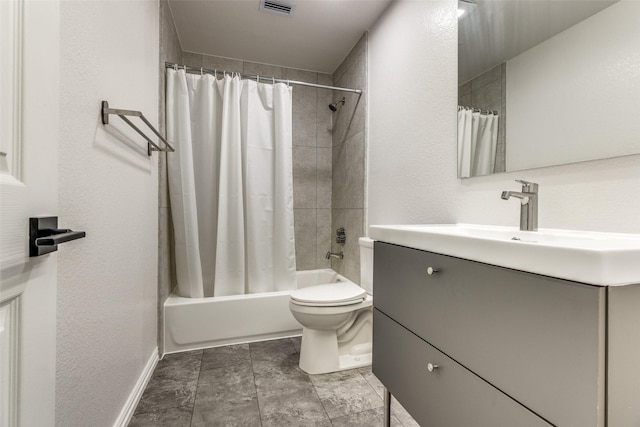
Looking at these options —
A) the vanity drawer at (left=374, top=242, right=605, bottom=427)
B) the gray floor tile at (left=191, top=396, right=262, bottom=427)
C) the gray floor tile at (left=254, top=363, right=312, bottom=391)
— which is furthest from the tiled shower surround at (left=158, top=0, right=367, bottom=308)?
the vanity drawer at (left=374, top=242, right=605, bottom=427)

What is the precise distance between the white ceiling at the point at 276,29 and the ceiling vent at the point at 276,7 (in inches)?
1.3

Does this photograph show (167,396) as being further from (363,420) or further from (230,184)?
(230,184)

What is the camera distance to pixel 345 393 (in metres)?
1.50

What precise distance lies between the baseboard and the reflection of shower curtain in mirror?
1.80 m

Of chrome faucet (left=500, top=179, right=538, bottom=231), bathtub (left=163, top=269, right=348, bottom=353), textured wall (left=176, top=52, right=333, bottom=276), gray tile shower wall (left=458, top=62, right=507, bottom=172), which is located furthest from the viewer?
textured wall (left=176, top=52, right=333, bottom=276)

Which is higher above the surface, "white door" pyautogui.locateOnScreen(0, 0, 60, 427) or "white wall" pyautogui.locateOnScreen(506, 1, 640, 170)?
"white wall" pyautogui.locateOnScreen(506, 1, 640, 170)

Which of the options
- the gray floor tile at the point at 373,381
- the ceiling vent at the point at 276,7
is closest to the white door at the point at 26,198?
the gray floor tile at the point at 373,381

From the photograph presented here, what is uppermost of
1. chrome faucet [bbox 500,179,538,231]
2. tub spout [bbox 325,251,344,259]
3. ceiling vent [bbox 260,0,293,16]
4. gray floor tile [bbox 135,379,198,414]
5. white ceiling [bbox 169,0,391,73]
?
white ceiling [bbox 169,0,391,73]

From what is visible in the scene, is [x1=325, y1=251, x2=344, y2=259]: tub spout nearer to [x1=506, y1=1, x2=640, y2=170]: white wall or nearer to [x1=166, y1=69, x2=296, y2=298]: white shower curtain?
[x1=166, y1=69, x2=296, y2=298]: white shower curtain

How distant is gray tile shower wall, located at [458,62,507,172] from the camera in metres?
1.19

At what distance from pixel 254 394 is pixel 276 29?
2.41 m

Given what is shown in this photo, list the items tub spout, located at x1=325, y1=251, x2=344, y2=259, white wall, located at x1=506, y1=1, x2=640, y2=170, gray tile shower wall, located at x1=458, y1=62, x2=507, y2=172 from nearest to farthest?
white wall, located at x1=506, y1=1, x2=640, y2=170, gray tile shower wall, located at x1=458, y1=62, x2=507, y2=172, tub spout, located at x1=325, y1=251, x2=344, y2=259

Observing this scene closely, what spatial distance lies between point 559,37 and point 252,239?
1.95 m

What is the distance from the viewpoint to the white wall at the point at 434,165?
0.87 m
